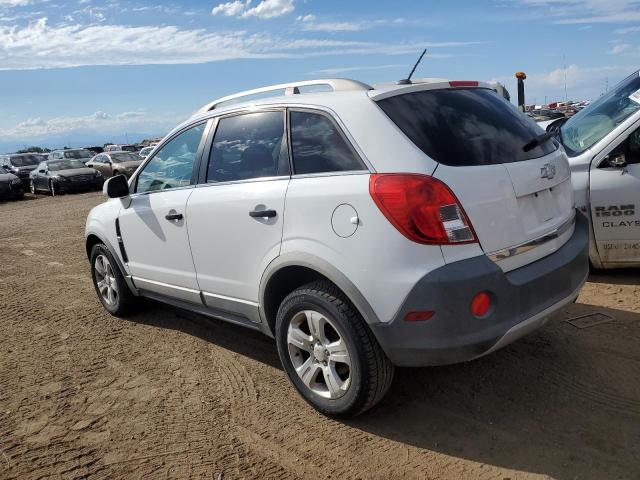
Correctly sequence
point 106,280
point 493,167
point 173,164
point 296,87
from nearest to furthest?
point 493,167, point 296,87, point 173,164, point 106,280

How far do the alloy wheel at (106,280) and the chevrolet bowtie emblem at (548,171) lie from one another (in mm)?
3739

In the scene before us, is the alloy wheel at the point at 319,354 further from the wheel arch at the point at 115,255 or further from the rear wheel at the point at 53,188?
the rear wheel at the point at 53,188

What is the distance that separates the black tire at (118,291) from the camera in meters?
5.04

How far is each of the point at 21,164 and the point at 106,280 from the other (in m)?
24.7

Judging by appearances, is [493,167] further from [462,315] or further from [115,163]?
[115,163]

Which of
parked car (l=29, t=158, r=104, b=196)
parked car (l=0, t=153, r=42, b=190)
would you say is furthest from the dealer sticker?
parked car (l=0, t=153, r=42, b=190)

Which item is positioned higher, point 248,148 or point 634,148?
point 248,148

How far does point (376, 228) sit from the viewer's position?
272cm

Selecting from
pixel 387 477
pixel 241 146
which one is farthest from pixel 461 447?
pixel 241 146

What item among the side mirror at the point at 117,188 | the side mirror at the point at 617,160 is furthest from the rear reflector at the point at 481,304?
the side mirror at the point at 117,188

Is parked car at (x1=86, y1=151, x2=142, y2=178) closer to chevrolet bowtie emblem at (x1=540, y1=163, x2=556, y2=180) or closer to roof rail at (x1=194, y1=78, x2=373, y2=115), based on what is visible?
roof rail at (x1=194, y1=78, x2=373, y2=115)

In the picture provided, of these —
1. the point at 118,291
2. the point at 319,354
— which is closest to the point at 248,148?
the point at 319,354

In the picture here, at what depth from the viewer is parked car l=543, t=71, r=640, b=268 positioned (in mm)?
4621

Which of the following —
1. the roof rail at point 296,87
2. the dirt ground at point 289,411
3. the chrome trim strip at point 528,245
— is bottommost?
the dirt ground at point 289,411
